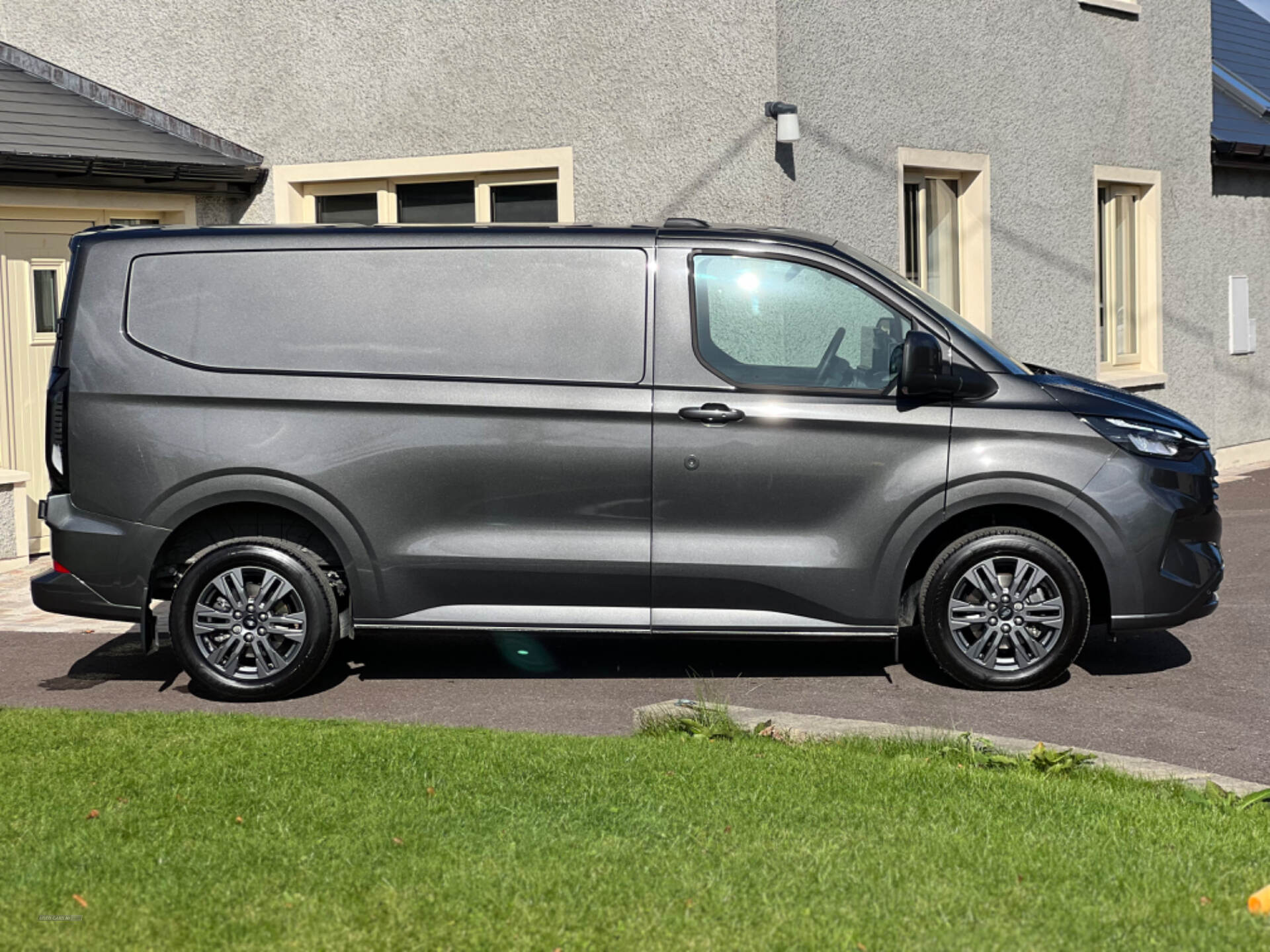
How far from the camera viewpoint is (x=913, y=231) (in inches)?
480

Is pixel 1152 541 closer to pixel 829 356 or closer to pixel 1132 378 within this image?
pixel 829 356

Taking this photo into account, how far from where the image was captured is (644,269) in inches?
265

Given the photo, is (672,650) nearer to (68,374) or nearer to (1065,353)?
(68,374)

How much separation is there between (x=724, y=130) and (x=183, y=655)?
5.62 m

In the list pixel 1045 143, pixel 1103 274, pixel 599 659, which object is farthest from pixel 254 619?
pixel 1103 274

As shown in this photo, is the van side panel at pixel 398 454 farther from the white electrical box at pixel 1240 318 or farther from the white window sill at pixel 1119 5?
the white electrical box at pixel 1240 318

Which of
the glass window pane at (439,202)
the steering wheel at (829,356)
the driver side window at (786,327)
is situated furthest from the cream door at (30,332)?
the steering wheel at (829,356)

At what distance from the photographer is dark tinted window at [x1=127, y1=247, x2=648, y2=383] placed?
6711mm

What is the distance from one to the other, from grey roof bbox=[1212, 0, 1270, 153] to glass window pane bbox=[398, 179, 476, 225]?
27.3 ft

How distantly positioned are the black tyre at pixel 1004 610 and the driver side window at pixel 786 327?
33.9 inches

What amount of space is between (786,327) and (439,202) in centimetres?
574

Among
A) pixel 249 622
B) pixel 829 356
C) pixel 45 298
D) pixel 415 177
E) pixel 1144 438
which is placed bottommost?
pixel 249 622

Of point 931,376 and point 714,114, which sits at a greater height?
point 714,114

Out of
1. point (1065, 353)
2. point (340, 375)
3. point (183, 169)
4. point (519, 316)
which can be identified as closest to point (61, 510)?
point (340, 375)
